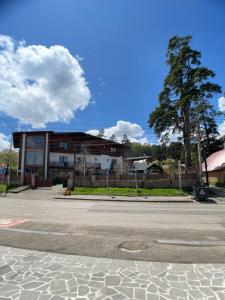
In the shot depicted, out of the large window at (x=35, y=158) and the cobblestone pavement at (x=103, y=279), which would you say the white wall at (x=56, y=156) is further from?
the cobblestone pavement at (x=103, y=279)

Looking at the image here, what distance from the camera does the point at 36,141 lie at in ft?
170

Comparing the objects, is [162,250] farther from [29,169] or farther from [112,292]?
[29,169]

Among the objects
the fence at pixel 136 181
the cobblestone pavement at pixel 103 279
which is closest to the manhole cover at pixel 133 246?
the cobblestone pavement at pixel 103 279

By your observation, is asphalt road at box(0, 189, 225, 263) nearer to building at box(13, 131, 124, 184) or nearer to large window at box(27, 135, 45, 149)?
building at box(13, 131, 124, 184)

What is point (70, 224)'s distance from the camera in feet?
35.7

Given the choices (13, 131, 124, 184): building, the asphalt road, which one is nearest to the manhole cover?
the asphalt road

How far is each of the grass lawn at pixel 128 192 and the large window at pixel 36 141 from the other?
23332 millimetres

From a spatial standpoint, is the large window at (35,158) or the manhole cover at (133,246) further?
the large window at (35,158)

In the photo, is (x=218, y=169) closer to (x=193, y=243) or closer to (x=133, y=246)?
(x=193, y=243)

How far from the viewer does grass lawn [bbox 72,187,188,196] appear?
2684cm

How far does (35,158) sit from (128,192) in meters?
28.6

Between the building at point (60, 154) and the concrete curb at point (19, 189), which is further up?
the building at point (60, 154)

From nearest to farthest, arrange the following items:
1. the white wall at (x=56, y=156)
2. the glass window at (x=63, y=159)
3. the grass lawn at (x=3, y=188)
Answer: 1. the grass lawn at (x=3, y=188)
2. the white wall at (x=56, y=156)
3. the glass window at (x=63, y=159)

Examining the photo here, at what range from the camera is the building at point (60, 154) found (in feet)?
167
